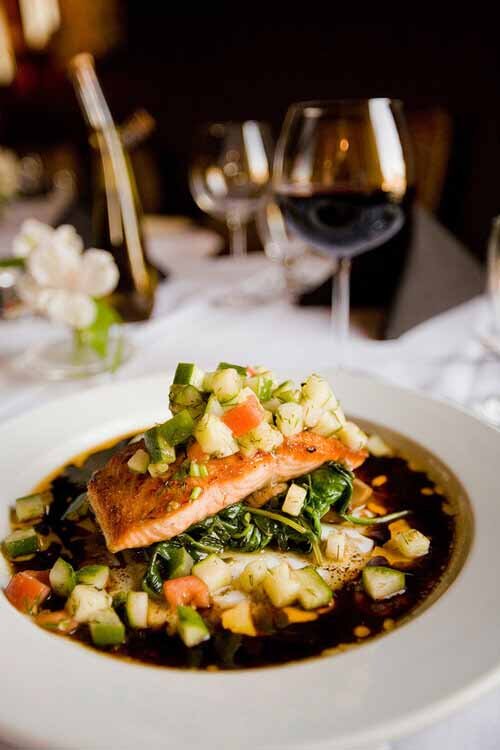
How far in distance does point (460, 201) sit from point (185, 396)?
3803 millimetres

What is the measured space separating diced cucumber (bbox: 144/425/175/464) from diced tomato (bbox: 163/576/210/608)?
0.22m

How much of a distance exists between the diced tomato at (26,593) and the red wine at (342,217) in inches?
47.5

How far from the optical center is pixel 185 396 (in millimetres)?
1317

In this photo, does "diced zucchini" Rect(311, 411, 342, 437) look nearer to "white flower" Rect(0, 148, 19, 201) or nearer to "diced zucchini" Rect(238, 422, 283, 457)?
"diced zucchini" Rect(238, 422, 283, 457)

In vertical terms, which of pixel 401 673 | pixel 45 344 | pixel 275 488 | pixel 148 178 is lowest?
pixel 148 178

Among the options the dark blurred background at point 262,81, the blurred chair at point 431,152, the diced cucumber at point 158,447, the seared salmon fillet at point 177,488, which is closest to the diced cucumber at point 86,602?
the seared salmon fillet at point 177,488

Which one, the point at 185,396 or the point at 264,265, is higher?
the point at 185,396

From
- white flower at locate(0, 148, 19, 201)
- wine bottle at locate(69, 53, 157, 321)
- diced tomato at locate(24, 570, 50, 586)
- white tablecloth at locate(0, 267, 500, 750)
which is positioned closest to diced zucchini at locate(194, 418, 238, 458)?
diced tomato at locate(24, 570, 50, 586)

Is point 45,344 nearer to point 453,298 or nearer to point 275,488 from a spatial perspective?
point 275,488

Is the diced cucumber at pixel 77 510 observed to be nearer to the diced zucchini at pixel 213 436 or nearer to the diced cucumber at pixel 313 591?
the diced zucchini at pixel 213 436

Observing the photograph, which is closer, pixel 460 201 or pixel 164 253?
pixel 164 253

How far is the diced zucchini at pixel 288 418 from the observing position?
1.32 metres

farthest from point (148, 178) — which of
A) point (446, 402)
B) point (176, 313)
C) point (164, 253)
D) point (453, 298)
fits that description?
point (446, 402)

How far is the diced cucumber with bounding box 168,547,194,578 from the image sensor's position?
119cm
